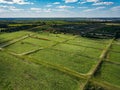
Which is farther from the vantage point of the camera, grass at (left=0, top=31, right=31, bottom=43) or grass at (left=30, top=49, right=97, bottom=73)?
grass at (left=0, top=31, right=31, bottom=43)

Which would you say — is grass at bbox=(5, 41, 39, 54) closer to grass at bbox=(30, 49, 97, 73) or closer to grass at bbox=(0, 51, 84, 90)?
grass at bbox=(30, 49, 97, 73)

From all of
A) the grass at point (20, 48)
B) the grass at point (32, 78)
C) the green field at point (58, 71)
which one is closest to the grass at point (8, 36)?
the grass at point (20, 48)

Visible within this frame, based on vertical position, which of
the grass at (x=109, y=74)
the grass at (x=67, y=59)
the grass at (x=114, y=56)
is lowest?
the grass at (x=109, y=74)

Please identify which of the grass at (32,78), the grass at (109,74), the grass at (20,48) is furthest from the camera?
the grass at (20,48)

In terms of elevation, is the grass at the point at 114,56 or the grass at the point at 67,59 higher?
the grass at the point at 67,59

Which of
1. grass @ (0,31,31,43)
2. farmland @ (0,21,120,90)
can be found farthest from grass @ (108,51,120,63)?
grass @ (0,31,31,43)

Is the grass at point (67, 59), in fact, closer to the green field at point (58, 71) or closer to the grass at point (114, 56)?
the green field at point (58, 71)

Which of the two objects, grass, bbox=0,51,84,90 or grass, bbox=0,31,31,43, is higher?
grass, bbox=0,31,31,43

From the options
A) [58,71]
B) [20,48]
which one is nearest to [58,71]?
[58,71]
